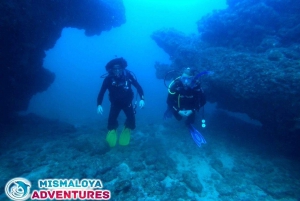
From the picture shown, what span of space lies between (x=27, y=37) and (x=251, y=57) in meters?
9.68

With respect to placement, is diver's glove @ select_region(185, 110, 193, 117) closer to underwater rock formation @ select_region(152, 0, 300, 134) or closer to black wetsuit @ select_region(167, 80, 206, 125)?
black wetsuit @ select_region(167, 80, 206, 125)

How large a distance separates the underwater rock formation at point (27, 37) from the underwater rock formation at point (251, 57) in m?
6.12

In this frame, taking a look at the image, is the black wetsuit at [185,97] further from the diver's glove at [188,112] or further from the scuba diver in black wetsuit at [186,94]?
the diver's glove at [188,112]

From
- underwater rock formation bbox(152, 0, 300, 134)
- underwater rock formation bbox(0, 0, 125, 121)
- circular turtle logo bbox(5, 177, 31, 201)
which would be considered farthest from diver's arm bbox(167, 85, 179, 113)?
underwater rock formation bbox(0, 0, 125, 121)

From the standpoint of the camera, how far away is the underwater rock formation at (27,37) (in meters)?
6.90

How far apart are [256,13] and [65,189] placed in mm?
12565

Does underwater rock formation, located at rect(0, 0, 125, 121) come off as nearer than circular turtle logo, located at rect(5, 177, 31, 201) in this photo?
No

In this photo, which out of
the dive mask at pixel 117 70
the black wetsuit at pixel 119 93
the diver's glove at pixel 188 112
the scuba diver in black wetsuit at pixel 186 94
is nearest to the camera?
the scuba diver in black wetsuit at pixel 186 94

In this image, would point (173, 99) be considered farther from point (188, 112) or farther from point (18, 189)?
point (18, 189)

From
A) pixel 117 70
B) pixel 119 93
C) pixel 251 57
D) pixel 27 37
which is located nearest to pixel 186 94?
pixel 119 93

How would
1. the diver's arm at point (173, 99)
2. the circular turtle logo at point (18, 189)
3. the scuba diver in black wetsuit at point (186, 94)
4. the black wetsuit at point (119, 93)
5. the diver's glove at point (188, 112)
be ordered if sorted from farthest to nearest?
the black wetsuit at point (119, 93), the diver's glove at point (188, 112), the diver's arm at point (173, 99), the scuba diver in black wetsuit at point (186, 94), the circular turtle logo at point (18, 189)

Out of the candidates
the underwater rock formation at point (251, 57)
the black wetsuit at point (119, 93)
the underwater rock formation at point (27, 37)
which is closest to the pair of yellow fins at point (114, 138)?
the black wetsuit at point (119, 93)

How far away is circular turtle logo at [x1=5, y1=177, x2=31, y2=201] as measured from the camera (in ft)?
14.6

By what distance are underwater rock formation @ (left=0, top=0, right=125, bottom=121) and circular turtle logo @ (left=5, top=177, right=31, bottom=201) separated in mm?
4988
